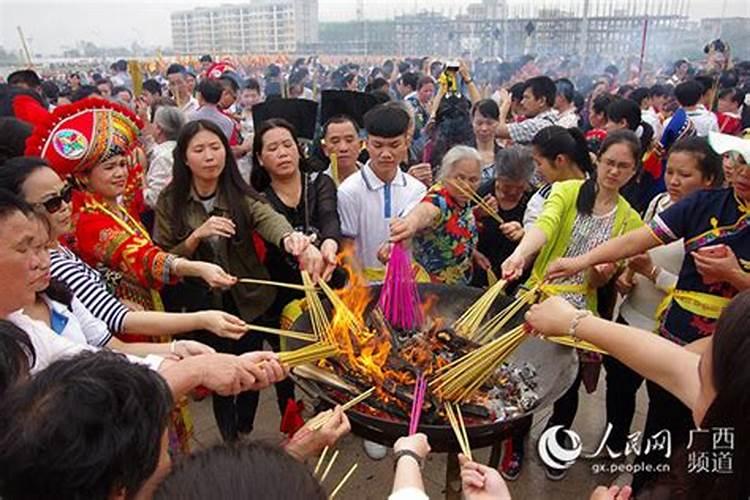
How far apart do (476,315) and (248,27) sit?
256 ft

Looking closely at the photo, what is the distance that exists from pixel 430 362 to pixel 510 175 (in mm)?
1741

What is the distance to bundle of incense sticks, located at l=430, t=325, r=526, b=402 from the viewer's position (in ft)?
7.36

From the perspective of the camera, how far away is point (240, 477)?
0.96m

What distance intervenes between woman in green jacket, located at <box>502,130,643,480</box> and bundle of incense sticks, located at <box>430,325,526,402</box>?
84 cm

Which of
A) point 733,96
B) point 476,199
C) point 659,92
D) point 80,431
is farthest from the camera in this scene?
point 659,92

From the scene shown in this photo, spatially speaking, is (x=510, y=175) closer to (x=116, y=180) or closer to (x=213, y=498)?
(x=116, y=180)

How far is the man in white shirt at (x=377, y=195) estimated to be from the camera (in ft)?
11.1

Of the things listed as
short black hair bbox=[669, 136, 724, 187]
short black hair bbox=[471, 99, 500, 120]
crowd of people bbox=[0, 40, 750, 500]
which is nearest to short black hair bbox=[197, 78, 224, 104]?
crowd of people bbox=[0, 40, 750, 500]

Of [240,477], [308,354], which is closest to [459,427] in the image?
[308,354]

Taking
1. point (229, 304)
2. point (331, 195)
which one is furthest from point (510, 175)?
point (229, 304)

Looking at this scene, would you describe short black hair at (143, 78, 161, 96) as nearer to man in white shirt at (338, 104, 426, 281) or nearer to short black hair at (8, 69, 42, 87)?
short black hair at (8, 69, 42, 87)

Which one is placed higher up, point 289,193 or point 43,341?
point 289,193

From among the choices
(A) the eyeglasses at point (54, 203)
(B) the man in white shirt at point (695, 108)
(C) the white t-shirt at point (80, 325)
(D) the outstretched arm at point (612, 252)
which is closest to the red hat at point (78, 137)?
(A) the eyeglasses at point (54, 203)

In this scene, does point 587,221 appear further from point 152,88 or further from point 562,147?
point 152,88
